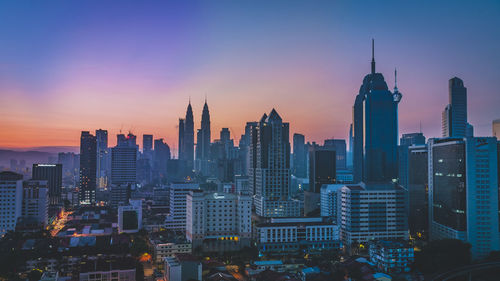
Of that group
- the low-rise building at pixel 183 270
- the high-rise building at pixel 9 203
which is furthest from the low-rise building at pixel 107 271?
the high-rise building at pixel 9 203

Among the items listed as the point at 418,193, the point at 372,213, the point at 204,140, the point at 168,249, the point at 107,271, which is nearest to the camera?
the point at 107,271

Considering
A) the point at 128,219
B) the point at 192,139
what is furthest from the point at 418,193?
the point at 192,139

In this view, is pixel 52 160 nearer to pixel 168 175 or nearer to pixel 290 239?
pixel 168 175

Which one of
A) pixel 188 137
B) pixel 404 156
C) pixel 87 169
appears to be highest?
pixel 188 137

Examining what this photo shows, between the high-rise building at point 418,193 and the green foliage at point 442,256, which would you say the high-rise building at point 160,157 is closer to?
the high-rise building at point 418,193

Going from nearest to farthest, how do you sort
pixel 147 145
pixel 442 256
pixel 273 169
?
pixel 442 256, pixel 273 169, pixel 147 145

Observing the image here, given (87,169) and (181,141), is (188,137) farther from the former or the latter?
(87,169)
